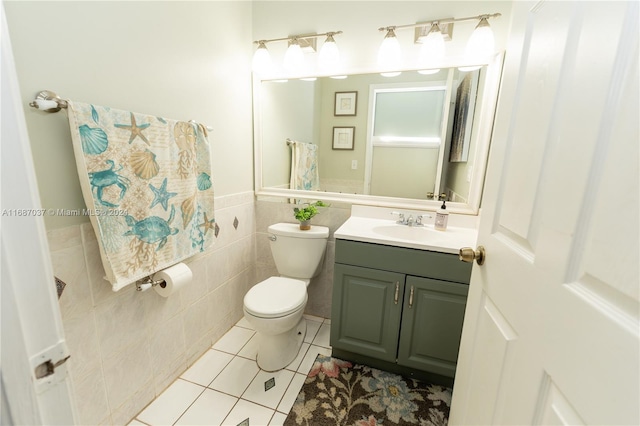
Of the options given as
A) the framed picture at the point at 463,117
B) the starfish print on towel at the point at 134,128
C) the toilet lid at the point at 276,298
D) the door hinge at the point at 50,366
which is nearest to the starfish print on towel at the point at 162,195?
the starfish print on towel at the point at 134,128

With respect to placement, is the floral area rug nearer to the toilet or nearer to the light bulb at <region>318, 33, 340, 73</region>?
the toilet

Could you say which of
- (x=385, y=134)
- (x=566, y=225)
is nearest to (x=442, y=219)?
(x=385, y=134)

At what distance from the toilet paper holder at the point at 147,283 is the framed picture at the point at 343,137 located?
4.37 ft

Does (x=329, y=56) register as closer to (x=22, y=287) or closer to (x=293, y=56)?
(x=293, y=56)

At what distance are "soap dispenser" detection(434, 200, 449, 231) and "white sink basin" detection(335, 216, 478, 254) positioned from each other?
0.09 feet

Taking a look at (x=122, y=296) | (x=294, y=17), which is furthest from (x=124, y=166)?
(x=294, y=17)

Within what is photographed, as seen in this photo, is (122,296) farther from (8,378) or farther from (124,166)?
(8,378)

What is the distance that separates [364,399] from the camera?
138cm

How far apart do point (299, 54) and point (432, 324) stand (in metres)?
1.81

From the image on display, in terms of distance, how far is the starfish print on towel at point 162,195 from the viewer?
1124 mm

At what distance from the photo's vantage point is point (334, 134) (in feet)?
6.04

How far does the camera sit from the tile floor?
1254 mm

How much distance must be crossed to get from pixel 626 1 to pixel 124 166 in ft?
4.41

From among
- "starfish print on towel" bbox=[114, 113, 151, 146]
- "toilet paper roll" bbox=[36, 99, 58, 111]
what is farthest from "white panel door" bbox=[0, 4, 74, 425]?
"starfish print on towel" bbox=[114, 113, 151, 146]
